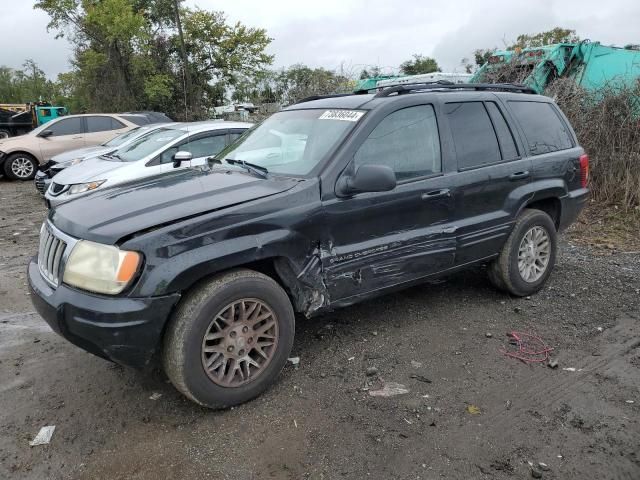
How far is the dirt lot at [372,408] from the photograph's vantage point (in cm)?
268

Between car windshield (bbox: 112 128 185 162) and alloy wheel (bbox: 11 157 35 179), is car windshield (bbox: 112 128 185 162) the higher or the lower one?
the higher one

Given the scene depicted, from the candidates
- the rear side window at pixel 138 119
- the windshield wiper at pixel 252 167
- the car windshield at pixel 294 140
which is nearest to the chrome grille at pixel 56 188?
the car windshield at pixel 294 140

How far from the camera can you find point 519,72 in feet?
36.1

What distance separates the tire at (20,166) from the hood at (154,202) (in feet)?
36.3

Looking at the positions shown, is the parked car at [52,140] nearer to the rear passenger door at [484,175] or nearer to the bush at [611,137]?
the bush at [611,137]

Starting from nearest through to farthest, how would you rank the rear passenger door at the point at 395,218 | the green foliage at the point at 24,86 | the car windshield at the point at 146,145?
the rear passenger door at the point at 395,218
the car windshield at the point at 146,145
the green foliage at the point at 24,86

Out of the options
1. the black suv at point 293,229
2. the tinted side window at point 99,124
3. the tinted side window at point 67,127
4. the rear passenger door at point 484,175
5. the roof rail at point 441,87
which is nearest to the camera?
the black suv at point 293,229

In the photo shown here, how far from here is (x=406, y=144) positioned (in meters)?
3.84

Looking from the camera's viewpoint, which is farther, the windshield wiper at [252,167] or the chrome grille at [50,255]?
the windshield wiper at [252,167]

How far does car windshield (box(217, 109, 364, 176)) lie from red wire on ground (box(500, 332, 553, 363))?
79.0 inches

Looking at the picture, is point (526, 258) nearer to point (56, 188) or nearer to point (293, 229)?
point (293, 229)

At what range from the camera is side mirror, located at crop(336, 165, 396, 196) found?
10.8ft

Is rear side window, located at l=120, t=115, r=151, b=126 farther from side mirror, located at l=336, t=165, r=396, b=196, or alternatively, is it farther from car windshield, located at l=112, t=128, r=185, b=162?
side mirror, located at l=336, t=165, r=396, b=196

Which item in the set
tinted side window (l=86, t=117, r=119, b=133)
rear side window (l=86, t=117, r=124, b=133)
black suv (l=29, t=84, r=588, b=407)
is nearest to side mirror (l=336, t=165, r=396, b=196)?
black suv (l=29, t=84, r=588, b=407)
